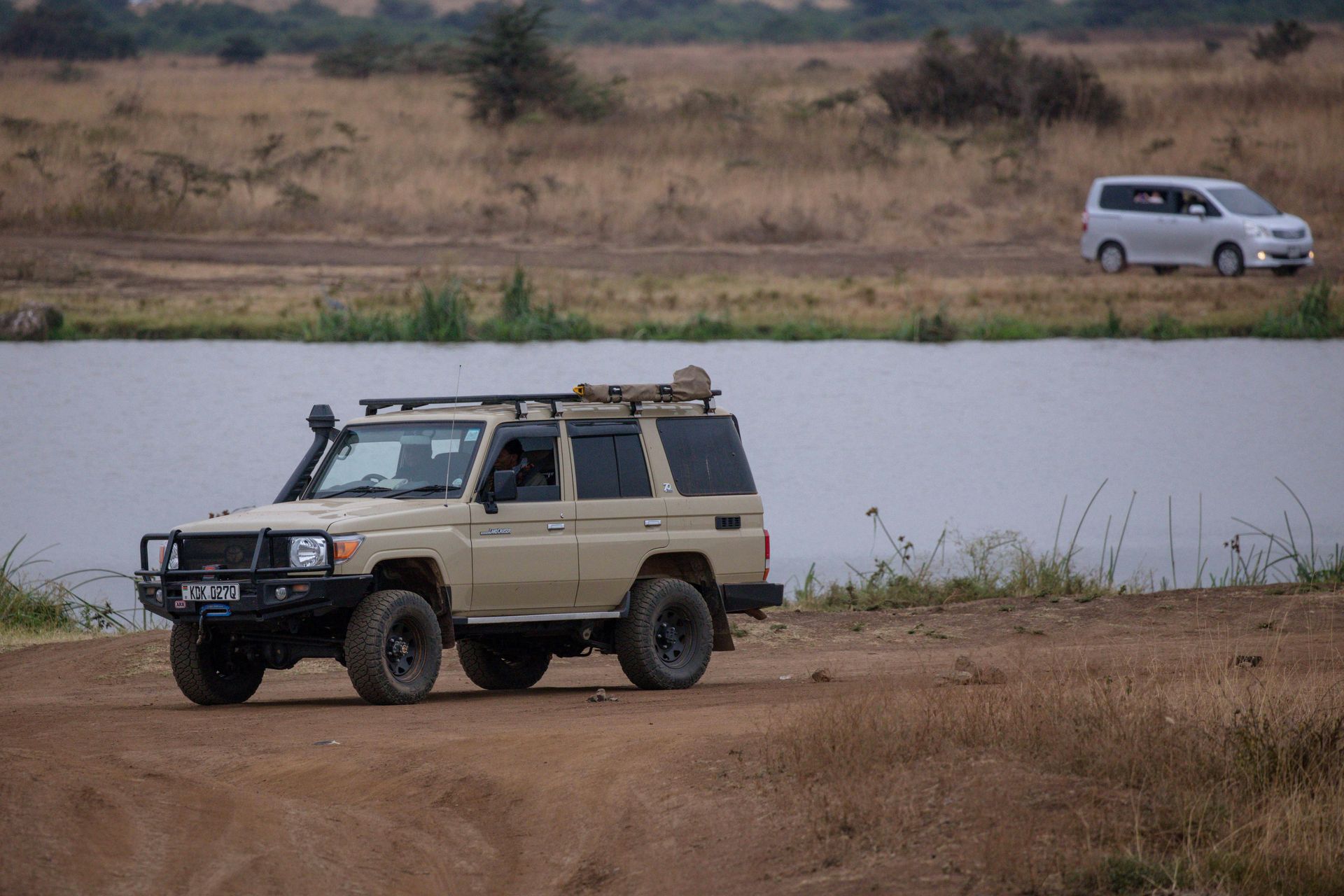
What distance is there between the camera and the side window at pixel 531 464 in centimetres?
1262

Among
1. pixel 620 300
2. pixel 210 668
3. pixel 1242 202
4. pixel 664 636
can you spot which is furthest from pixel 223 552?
pixel 1242 202

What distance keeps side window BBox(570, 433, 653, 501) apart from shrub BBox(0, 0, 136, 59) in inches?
2765

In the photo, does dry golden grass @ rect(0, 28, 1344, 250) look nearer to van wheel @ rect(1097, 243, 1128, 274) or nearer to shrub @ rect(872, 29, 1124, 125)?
shrub @ rect(872, 29, 1124, 125)

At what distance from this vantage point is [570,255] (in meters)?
38.8

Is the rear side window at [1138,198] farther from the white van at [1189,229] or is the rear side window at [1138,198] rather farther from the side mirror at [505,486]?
the side mirror at [505,486]

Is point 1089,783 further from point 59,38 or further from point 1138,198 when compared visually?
point 59,38

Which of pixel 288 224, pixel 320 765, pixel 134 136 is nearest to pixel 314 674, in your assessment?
pixel 320 765

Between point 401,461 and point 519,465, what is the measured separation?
0.78m

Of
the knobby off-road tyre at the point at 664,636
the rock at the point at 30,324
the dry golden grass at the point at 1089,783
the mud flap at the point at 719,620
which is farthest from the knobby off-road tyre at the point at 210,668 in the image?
the rock at the point at 30,324

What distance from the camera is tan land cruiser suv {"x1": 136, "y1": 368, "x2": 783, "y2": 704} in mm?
11555

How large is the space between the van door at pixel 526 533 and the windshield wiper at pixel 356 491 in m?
0.71

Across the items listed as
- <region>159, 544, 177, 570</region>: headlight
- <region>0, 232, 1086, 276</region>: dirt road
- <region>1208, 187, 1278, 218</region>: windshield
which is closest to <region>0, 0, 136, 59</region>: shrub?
<region>0, 232, 1086, 276</region>: dirt road

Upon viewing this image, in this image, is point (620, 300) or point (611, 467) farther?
point (620, 300)

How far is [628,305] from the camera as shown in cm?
3381
